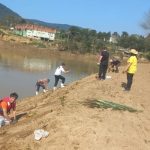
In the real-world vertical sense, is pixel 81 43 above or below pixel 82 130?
below

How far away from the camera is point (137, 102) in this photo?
14609 millimetres

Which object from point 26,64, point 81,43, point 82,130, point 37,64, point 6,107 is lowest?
point 81,43

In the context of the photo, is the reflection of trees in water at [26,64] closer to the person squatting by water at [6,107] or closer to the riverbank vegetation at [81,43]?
the person squatting by water at [6,107]

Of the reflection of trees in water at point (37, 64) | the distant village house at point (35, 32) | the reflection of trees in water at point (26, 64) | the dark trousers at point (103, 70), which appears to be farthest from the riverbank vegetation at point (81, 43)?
the dark trousers at point (103, 70)

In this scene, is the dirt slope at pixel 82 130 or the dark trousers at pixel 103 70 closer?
the dirt slope at pixel 82 130

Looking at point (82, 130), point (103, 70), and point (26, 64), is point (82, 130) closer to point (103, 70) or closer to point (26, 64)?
point (103, 70)

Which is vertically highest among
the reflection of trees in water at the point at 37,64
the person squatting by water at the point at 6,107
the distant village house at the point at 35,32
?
the person squatting by water at the point at 6,107

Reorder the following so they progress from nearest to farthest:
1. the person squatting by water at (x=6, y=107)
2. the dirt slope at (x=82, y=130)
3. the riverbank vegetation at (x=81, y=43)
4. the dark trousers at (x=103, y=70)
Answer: the dirt slope at (x=82, y=130) < the person squatting by water at (x=6, y=107) < the dark trousers at (x=103, y=70) < the riverbank vegetation at (x=81, y=43)

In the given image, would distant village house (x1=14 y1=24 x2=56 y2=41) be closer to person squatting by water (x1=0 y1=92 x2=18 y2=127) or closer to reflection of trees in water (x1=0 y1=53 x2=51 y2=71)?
reflection of trees in water (x1=0 y1=53 x2=51 y2=71)

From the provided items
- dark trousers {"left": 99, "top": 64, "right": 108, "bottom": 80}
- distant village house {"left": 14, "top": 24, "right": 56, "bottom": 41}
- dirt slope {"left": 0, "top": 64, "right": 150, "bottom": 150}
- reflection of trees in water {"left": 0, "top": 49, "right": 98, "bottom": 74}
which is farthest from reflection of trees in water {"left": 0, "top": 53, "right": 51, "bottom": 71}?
distant village house {"left": 14, "top": 24, "right": 56, "bottom": 41}

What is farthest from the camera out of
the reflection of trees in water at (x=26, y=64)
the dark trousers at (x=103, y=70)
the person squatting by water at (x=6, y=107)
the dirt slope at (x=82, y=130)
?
the reflection of trees in water at (x=26, y=64)

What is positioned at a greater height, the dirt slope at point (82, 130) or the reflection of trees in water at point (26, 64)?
the dirt slope at point (82, 130)

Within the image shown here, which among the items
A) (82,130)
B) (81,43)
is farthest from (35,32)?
(82,130)

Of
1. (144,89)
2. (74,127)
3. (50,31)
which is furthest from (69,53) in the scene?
(74,127)
